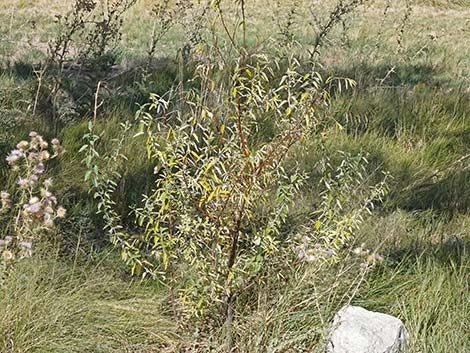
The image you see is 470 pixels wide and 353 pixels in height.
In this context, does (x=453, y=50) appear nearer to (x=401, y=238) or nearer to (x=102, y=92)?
(x=102, y=92)

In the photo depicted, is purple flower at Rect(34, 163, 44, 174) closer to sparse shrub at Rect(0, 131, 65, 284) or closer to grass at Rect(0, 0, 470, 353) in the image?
sparse shrub at Rect(0, 131, 65, 284)

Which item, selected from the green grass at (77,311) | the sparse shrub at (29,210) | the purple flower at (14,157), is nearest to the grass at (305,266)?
the green grass at (77,311)

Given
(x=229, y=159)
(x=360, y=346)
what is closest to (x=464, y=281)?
(x=360, y=346)

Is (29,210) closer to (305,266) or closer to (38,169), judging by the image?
(38,169)

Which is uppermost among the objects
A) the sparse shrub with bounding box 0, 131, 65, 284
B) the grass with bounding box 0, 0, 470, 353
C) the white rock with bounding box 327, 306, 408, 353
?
the sparse shrub with bounding box 0, 131, 65, 284

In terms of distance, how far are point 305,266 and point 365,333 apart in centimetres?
41

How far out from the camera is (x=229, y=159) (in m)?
2.13

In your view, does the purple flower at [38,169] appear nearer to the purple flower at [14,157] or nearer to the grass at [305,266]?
the purple flower at [14,157]

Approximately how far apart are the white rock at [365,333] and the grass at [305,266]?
0.18 ft

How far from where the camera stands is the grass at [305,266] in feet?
7.43

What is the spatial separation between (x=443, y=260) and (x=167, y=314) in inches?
46.8

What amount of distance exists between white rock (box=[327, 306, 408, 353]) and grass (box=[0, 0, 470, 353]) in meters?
0.06

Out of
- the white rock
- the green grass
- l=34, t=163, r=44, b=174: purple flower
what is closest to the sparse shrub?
l=34, t=163, r=44, b=174: purple flower

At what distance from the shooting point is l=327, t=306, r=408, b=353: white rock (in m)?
2.12
